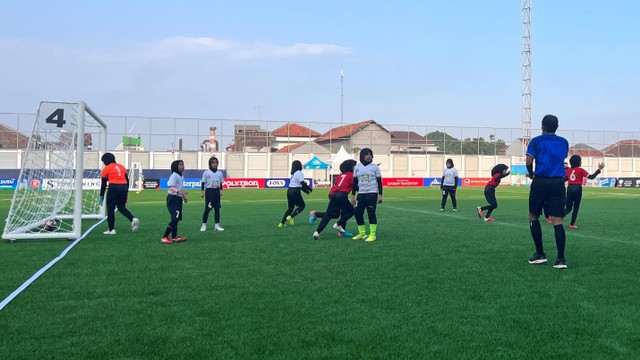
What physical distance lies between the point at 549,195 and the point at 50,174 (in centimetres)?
1115

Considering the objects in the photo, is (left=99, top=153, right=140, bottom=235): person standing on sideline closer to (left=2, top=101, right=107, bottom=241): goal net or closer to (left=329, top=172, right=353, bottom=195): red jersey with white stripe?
(left=2, top=101, right=107, bottom=241): goal net

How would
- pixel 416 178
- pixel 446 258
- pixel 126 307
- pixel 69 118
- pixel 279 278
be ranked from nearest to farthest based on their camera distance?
pixel 126 307 < pixel 279 278 < pixel 446 258 < pixel 69 118 < pixel 416 178

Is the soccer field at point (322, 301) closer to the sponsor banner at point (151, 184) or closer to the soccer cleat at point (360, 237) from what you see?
the soccer cleat at point (360, 237)

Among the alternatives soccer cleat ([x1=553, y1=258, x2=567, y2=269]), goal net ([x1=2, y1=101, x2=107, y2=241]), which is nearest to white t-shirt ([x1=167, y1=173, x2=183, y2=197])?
goal net ([x1=2, y1=101, x2=107, y2=241])

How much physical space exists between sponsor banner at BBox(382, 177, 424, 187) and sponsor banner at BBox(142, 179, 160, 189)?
2288cm

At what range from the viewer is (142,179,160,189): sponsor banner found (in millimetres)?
46281

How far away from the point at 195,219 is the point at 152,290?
1026 cm

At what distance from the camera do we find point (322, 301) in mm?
5285

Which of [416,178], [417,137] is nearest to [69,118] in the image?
[416,178]

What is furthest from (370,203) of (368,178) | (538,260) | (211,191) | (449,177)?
(449,177)

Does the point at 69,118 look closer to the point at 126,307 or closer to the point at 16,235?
the point at 16,235

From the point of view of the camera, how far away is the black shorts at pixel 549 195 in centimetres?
707

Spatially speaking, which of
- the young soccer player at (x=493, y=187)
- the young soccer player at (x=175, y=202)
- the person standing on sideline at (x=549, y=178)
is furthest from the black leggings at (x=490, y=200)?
the young soccer player at (x=175, y=202)

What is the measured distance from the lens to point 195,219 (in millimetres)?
15891
